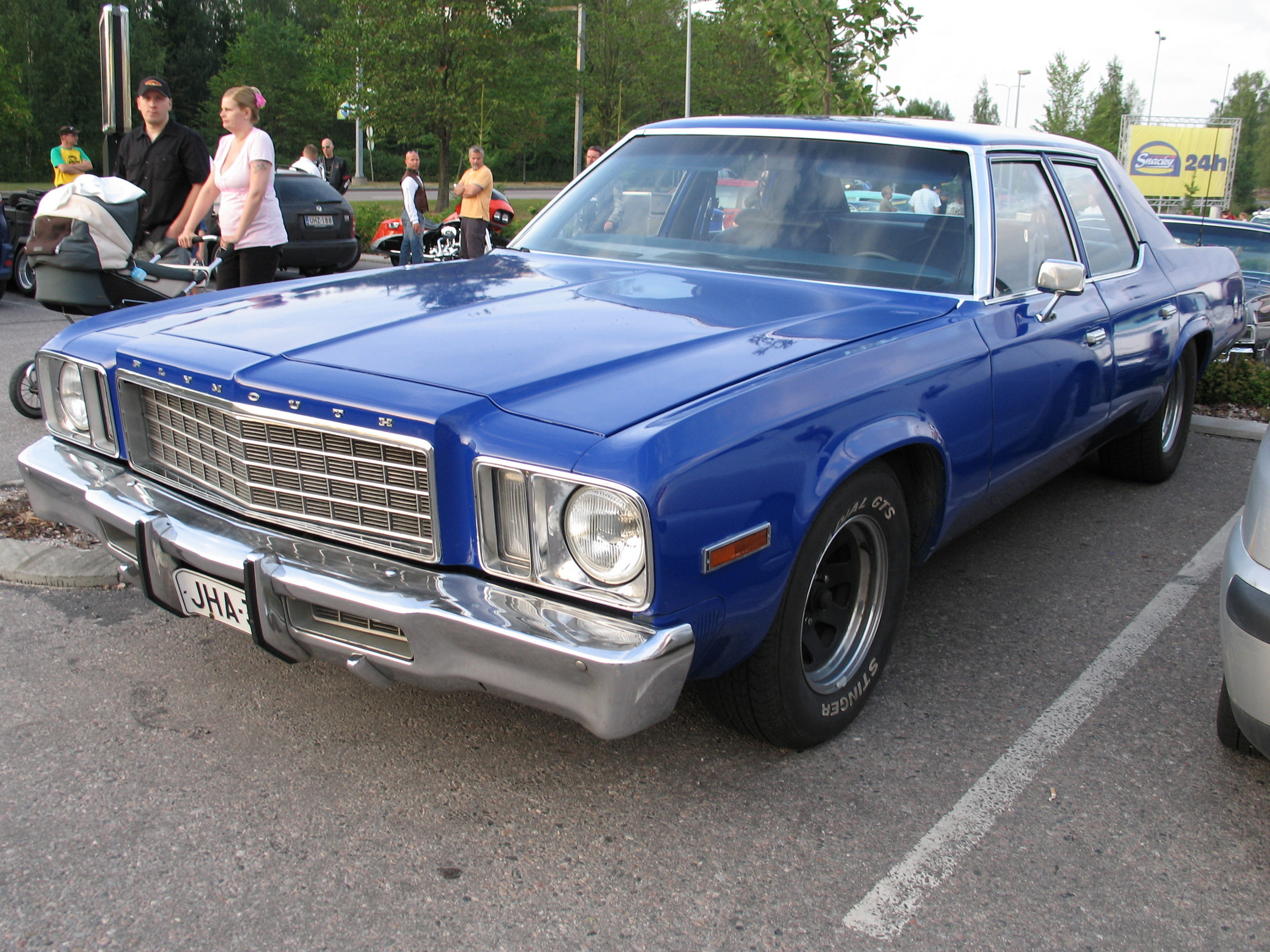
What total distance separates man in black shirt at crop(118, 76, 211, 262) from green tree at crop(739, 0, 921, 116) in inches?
167

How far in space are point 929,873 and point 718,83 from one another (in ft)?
136

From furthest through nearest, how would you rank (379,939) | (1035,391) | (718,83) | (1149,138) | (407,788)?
(718,83) < (1149,138) < (1035,391) < (407,788) < (379,939)

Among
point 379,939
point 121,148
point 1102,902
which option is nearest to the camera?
point 379,939

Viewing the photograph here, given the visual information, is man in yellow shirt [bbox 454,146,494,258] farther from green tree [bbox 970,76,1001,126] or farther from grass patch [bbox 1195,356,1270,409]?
green tree [bbox 970,76,1001,126]

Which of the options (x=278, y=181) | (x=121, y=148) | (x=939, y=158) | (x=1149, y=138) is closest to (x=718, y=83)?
(x=1149, y=138)

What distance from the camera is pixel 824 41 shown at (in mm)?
8086

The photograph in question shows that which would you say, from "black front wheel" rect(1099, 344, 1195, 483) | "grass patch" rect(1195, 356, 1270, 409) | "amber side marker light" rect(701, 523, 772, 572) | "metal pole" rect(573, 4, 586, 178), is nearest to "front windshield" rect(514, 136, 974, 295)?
"amber side marker light" rect(701, 523, 772, 572)

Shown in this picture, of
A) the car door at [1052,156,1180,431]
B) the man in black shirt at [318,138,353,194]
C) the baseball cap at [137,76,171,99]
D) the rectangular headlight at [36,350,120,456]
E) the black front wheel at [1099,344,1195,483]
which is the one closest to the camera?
the rectangular headlight at [36,350,120,456]

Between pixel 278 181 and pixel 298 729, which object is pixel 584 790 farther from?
pixel 278 181

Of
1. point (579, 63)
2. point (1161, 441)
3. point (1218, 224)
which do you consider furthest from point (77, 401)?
point (579, 63)

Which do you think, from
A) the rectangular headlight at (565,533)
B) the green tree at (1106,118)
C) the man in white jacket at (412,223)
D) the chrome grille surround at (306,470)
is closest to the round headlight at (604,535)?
the rectangular headlight at (565,533)

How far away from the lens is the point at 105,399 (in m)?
2.94

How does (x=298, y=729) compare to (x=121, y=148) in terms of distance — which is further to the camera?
(x=121, y=148)

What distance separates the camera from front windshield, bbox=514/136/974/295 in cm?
344
